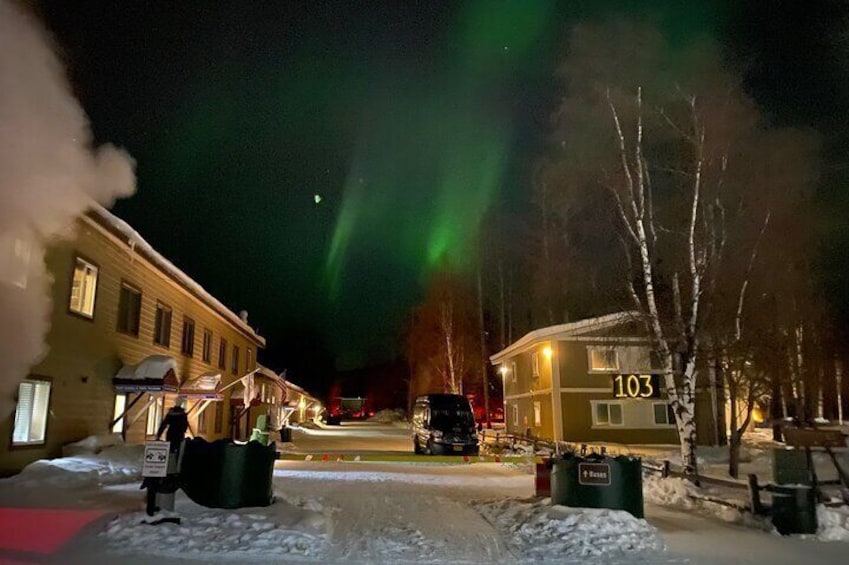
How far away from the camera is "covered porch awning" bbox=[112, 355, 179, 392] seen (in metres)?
17.0

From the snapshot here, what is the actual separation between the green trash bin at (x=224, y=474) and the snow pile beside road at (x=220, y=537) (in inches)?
15.0

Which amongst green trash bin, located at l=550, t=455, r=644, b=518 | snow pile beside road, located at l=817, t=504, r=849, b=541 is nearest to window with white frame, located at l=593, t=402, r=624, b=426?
snow pile beside road, located at l=817, t=504, r=849, b=541

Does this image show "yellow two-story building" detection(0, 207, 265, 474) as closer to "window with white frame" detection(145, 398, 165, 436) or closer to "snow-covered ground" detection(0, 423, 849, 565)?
"window with white frame" detection(145, 398, 165, 436)

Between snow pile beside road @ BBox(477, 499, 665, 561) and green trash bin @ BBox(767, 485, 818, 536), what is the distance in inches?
72.2

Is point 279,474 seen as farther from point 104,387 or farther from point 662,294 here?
point 662,294

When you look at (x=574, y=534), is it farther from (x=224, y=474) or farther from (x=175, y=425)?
(x=175, y=425)

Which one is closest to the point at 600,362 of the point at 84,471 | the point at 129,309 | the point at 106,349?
the point at 129,309

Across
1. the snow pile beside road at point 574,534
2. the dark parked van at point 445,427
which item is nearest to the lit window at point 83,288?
the snow pile beside road at point 574,534

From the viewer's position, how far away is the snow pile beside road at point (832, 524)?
29.8ft

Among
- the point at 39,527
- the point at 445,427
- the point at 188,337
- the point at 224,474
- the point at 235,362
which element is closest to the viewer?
the point at 39,527

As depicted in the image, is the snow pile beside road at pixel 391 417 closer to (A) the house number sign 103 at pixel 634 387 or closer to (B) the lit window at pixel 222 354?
(B) the lit window at pixel 222 354

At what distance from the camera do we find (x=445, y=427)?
24812 mm

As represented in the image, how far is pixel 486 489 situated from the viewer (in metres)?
14.2

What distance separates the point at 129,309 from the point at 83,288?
3219mm
